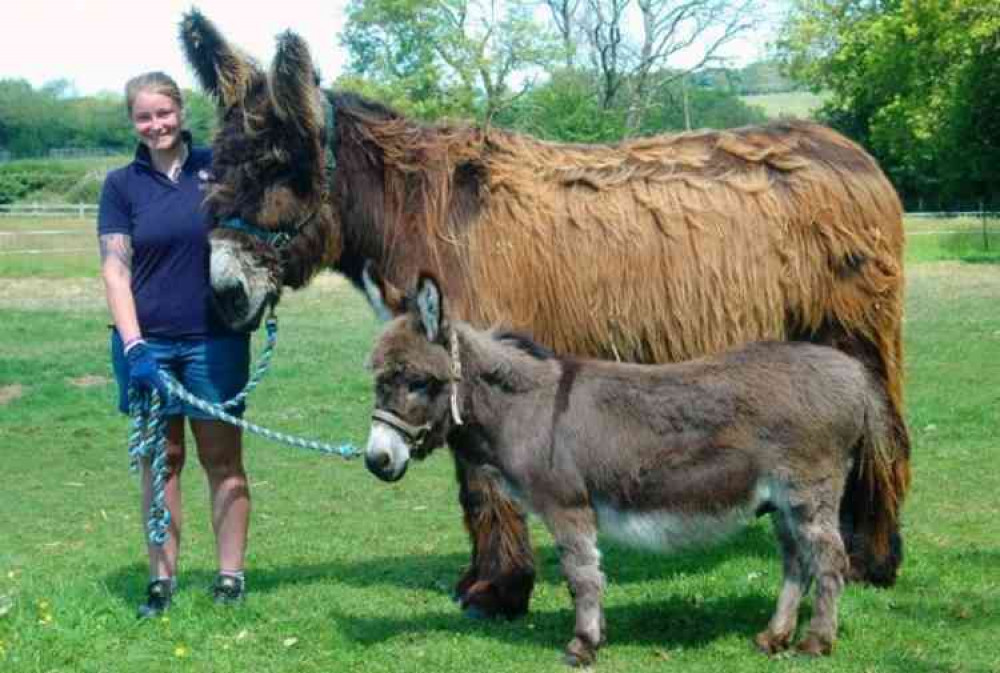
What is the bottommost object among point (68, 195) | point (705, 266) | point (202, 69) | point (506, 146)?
point (68, 195)

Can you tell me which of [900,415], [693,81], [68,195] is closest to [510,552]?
[900,415]

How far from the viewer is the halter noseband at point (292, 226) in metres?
5.96

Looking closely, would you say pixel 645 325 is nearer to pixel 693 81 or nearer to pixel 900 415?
pixel 900 415

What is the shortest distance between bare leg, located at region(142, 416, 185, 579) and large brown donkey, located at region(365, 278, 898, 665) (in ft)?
4.99

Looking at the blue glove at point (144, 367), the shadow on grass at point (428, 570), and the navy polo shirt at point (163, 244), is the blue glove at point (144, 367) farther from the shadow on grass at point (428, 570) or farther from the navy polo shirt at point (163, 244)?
the shadow on grass at point (428, 570)

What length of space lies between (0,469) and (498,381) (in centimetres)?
785

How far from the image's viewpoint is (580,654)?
5.22 m

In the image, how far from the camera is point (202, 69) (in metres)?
6.26

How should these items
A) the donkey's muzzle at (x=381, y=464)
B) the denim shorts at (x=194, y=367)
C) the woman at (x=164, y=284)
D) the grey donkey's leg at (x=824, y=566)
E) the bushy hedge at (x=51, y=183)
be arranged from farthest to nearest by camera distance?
the bushy hedge at (x=51, y=183) → the denim shorts at (x=194, y=367) → the woman at (x=164, y=284) → the grey donkey's leg at (x=824, y=566) → the donkey's muzzle at (x=381, y=464)

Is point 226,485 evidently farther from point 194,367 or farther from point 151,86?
point 151,86

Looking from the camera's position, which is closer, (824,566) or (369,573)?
(824,566)

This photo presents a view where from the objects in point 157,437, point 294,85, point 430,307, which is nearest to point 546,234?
point 430,307

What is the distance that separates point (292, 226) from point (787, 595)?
115 inches

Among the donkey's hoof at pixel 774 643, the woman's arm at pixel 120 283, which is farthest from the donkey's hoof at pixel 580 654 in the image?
the woman's arm at pixel 120 283
